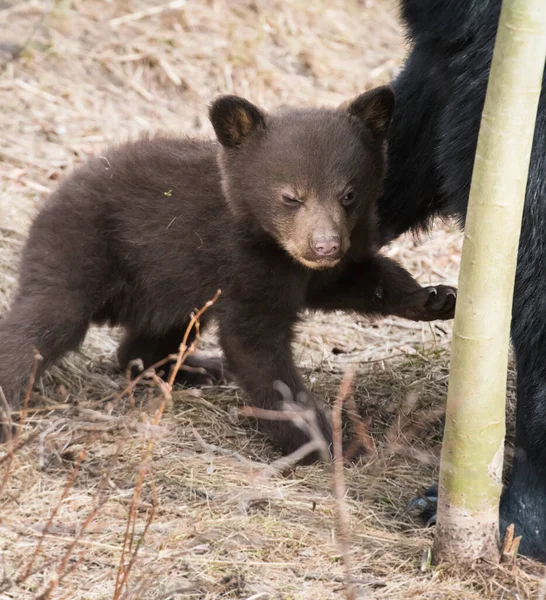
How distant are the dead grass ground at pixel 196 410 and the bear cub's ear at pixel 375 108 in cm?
132

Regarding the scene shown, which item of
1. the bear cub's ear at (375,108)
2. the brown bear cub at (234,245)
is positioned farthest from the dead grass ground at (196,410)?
the bear cub's ear at (375,108)

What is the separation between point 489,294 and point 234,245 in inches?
64.5

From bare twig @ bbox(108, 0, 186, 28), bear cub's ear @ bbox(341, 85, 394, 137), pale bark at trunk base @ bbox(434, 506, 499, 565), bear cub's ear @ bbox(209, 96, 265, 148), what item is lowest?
pale bark at trunk base @ bbox(434, 506, 499, 565)

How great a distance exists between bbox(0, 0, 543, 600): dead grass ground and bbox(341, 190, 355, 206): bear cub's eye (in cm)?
100

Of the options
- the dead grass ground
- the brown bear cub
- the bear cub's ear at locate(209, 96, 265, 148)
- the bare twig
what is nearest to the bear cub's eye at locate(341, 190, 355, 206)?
the brown bear cub

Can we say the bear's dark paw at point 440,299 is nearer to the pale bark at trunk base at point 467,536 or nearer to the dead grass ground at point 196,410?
the dead grass ground at point 196,410

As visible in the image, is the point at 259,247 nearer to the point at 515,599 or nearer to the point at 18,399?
the point at 18,399

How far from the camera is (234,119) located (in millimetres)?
4461

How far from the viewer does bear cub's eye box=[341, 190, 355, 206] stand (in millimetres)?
4371

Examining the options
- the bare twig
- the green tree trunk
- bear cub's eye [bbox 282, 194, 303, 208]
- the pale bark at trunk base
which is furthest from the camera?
the bare twig

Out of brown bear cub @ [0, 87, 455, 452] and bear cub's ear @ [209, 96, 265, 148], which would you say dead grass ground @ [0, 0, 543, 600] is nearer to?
brown bear cub @ [0, 87, 455, 452]

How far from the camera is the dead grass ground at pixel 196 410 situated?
11.1 feet

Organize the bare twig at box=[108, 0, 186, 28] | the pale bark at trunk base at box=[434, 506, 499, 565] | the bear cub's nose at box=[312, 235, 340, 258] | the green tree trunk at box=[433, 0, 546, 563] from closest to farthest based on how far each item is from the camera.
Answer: the green tree trunk at box=[433, 0, 546, 563] < the pale bark at trunk base at box=[434, 506, 499, 565] < the bear cub's nose at box=[312, 235, 340, 258] < the bare twig at box=[108, 0, 186, 28]

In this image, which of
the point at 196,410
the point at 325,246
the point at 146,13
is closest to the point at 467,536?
the point at 325,246
